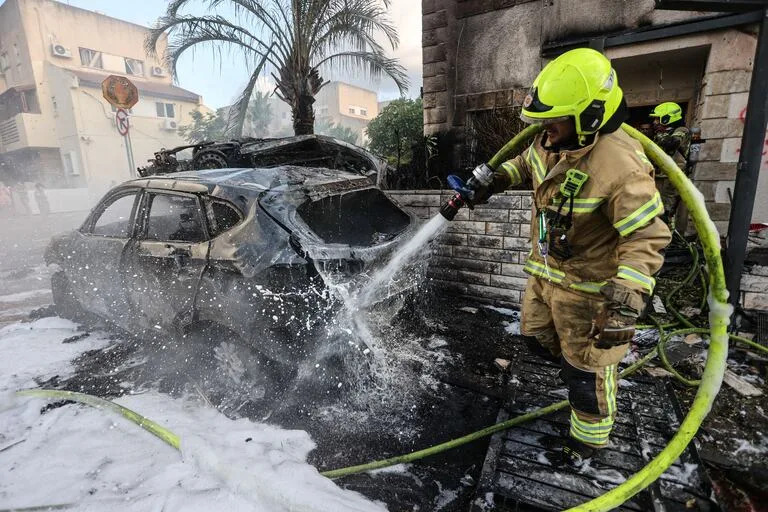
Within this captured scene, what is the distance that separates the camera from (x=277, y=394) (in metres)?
3.04

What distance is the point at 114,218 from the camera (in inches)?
165

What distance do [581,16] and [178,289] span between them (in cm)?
669

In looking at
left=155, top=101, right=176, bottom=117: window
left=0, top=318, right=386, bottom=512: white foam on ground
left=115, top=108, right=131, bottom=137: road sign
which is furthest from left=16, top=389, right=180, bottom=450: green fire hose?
left=155, top=101, right=176, bottom=117: window

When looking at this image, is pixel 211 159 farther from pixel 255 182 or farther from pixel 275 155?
pixel 255 182

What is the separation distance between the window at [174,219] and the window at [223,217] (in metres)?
0.15

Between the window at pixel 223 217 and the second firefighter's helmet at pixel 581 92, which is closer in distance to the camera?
the second firefighter's helmet at pixel 581 92

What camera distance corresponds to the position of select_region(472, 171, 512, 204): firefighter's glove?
255 cm

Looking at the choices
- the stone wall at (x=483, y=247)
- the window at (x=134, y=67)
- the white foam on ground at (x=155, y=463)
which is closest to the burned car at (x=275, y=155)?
the stone wall at (x=483, y=247)

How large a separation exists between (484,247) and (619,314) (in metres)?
3.03

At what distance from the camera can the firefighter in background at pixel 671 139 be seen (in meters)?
4.90

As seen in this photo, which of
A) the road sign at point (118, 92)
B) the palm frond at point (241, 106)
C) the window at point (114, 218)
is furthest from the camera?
the road sign at point (118, 92)

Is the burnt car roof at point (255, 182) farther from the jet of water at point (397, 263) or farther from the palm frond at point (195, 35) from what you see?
the palm frond at point (195, 35)

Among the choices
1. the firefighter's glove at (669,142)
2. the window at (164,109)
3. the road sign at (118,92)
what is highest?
the window at (164,109)

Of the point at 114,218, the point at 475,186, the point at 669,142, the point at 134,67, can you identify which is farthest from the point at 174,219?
the point at 134,67
